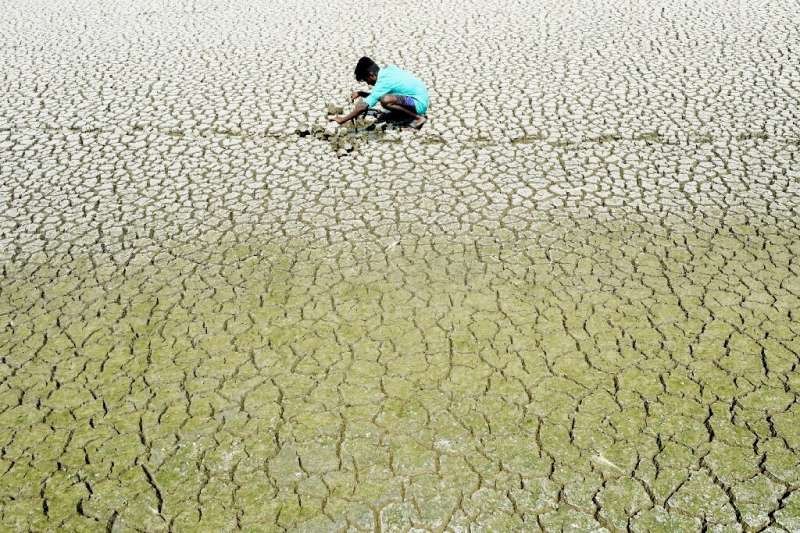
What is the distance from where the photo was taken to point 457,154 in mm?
6309

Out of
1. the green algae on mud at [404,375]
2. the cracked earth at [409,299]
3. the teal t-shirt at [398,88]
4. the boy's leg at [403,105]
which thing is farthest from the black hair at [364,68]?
the green algae on mud at [404,375]

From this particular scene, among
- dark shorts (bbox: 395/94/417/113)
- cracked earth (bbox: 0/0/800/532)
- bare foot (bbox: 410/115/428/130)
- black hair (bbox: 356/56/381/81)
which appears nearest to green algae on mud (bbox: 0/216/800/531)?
cracked earth (bbox: 0/0/800/532)

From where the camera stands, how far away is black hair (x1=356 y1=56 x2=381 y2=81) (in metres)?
6.81

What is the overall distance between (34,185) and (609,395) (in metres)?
4.77

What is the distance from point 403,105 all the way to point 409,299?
9.28 ft

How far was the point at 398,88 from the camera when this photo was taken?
6.80 metres

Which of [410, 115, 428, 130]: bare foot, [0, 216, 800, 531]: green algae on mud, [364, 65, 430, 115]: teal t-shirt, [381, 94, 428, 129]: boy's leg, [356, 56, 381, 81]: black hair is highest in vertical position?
[356, 56, 381, 81]: black hair

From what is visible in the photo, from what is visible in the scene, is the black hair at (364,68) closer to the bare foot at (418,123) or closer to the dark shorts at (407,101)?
the dark shorts at (407,101)

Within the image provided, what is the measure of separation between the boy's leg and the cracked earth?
0.23 m

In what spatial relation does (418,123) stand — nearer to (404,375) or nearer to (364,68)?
(364,68)

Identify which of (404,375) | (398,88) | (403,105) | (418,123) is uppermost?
(398,88)

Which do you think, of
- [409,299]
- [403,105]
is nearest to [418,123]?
[403,105]

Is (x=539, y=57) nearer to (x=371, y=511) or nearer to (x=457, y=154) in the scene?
(x=457, y=154)

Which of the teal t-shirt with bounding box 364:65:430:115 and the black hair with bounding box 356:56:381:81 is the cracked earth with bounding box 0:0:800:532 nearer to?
the teal t-shirt with bounding box 364:65:430:115
